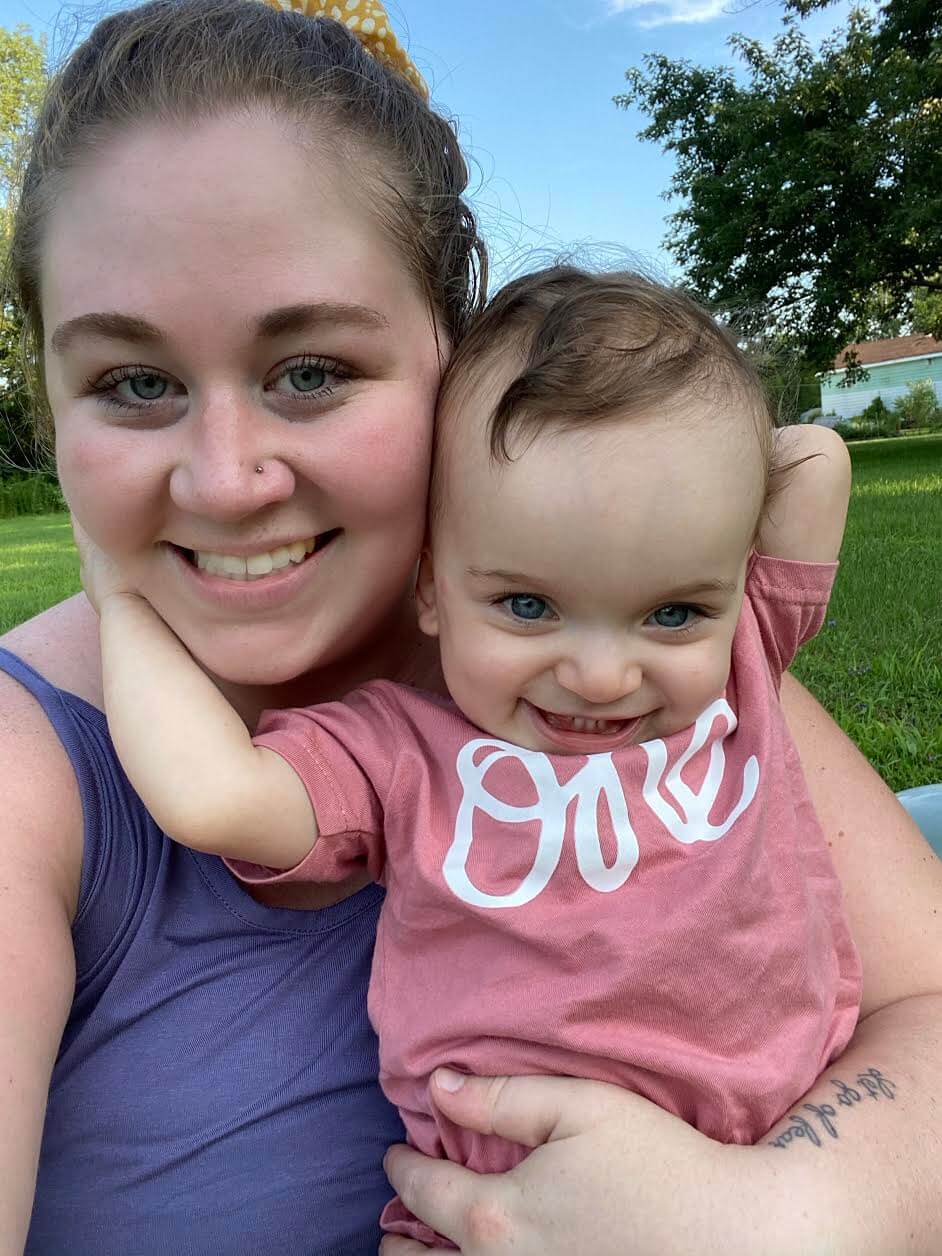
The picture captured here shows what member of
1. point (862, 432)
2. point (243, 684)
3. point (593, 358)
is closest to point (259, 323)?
point (593, 358)

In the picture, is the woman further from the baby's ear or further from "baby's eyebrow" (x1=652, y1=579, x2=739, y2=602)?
"baby's eyebrow" (x1=652, y1=579, x2=739, y2=602)

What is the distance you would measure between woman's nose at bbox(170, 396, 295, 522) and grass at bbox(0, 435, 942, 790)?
10.0 feet

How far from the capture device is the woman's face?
4.69ft

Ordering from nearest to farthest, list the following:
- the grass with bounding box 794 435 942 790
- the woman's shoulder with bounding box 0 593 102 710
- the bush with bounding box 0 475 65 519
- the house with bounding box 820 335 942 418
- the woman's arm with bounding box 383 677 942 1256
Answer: the woman's arm with bounding box 383 677 942 1256, the woman's shoulder with bounding box 0 593 102 710, the grass with bounding box 794 435 942 790, the bush with bounding box 0 475 65 519, the house with bounding box 820 335 942 418

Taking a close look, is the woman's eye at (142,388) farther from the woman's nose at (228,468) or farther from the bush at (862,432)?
the bush at (862,432)

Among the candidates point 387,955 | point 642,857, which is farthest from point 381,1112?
point 642,857

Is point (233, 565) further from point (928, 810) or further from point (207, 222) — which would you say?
point (928, 810)

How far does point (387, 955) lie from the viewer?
1.63 meters

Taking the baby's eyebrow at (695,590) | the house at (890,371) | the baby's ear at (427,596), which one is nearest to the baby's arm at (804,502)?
the baby's eyebrow at (695,590)

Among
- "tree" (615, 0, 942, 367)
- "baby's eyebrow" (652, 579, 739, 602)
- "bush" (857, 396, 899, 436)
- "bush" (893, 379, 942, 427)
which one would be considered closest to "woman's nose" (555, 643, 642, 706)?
"baby's eyebrow" (652, 579, 739, 602)

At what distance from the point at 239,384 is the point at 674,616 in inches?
27.9

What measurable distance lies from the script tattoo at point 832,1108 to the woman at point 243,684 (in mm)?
10

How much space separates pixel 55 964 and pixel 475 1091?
0.59 metres

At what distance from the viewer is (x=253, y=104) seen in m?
1.50
